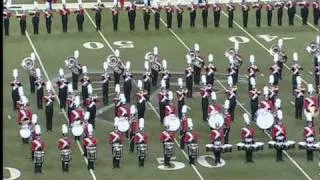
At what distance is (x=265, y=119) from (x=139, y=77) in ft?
17.0

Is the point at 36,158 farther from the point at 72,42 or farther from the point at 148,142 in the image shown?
the point at 72,42

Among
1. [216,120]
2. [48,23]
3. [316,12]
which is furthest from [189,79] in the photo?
[316,12]

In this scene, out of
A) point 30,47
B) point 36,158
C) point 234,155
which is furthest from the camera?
point 30,47

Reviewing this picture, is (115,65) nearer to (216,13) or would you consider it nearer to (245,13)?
(216,13)

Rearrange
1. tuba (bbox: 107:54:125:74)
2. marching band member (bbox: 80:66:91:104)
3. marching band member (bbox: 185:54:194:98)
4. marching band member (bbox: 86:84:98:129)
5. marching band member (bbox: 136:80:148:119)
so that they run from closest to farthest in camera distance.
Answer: marching band member (bbox: 86:84:98:129)
marching band member (bbox: 136:80:148:119)
marching band member (bbox: 80:66:91:104)
marching band member (bbox: 185:54:194:98)
tuba (bbox: 107:54:125:74)

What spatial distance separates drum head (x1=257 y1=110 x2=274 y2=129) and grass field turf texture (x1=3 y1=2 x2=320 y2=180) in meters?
0.49

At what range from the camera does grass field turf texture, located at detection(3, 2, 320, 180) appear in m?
13.9

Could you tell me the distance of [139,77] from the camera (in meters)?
19.2

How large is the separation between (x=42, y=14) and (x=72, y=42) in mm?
2893

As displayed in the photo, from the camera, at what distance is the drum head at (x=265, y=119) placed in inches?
568

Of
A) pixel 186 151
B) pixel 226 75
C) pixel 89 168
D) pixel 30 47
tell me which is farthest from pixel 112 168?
pixel 30 47

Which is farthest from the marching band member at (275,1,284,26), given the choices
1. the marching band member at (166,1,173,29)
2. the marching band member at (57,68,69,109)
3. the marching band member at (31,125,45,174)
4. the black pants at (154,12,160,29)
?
the marching band member at (31,125,45,174)

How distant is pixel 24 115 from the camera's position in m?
14.9

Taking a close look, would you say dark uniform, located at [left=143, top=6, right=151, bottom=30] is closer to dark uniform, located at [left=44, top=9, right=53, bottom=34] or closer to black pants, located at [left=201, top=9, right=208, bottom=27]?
black pants, located at [left=201, top=9, right=208, bottom=27]
